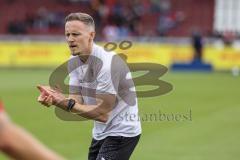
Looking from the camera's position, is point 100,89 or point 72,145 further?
point 72,145

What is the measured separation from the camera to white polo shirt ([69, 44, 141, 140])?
6621 mm

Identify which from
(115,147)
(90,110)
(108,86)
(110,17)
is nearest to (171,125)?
(115,147)

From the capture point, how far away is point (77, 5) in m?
49.8

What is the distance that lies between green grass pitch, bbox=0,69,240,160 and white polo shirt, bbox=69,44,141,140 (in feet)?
17.3

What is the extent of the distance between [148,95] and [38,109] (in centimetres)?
372

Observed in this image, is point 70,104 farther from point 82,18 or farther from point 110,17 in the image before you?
point 110,17

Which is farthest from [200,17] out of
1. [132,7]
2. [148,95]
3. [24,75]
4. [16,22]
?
[148,95]

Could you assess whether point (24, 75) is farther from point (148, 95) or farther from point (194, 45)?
point (148, 95)

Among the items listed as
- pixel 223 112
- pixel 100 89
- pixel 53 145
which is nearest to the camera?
pixel 100 89

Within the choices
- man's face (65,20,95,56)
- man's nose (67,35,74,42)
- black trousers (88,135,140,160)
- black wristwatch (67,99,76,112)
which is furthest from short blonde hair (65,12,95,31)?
black trousers (88,135,140,160)

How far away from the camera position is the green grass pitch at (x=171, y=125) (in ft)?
42.6

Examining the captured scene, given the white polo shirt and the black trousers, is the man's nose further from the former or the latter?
the black trousers

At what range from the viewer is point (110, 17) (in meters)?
46.4

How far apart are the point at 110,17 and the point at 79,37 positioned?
40.1 metres
